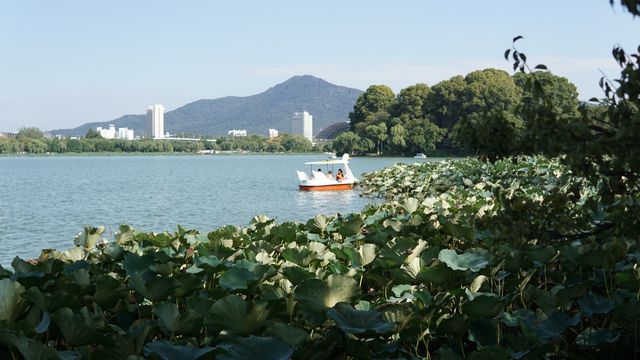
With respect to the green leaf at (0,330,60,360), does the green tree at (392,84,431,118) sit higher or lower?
higher

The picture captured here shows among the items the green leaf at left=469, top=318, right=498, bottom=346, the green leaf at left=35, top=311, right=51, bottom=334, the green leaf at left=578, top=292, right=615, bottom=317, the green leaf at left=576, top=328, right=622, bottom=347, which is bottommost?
the green leaf at left=576, top=328, right=622, bottom=347

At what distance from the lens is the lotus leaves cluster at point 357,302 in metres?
3.12

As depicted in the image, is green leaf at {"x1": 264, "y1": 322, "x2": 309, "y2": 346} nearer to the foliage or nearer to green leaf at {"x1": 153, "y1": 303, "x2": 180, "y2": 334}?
green leaf at {"x1": 153, "y1": 303, "x2": 180, "y2": 334}

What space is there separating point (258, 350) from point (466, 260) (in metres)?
2.03

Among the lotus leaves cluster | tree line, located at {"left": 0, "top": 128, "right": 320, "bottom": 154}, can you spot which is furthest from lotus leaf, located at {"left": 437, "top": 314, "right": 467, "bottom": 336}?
tree line, located at {"left": 0, "top": 128, "right": 320, "bottom": 154}

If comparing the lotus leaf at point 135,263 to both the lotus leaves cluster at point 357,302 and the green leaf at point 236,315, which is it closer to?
the lotus leaves cluster at point 357,302

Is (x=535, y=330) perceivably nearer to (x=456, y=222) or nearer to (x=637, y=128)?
(x=637, y=128)

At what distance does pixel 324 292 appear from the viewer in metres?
3.42

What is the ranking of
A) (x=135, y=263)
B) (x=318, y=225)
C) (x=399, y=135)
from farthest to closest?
(x=399, y=135), (x=318, y=225), (x=135, y=263)

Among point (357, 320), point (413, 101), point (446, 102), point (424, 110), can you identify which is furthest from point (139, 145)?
point (357, 320)

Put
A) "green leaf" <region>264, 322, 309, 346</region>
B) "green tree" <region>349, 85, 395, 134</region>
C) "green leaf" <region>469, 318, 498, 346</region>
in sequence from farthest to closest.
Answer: "green tree" <region>349, 85, 395, 134</region> < "green leaf" <region>469, 318, 498, 346</region> < "green leaf" <region>264, 322, 309, 346</region>

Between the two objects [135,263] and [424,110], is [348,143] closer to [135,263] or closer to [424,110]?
[424,110]

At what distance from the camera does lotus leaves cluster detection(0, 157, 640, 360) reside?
312 centimetres

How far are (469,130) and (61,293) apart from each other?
6.68 feet
